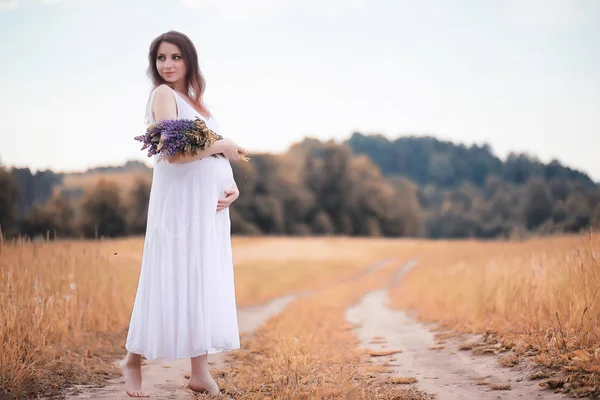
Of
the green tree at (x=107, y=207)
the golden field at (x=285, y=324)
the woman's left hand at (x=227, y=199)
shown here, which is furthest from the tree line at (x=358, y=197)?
the woman's left hand at (x=227, y=199)

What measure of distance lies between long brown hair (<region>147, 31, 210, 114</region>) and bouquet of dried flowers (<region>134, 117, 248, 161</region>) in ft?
1.19

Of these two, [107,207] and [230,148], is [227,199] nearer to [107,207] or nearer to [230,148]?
[230,148]

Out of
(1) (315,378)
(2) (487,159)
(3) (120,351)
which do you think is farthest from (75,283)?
(2) (487,159)

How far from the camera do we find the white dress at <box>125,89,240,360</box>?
13.4ft

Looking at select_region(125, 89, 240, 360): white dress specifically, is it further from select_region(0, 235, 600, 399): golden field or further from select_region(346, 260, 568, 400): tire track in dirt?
select_region(346, 260, 568, 400): tire track in dirt

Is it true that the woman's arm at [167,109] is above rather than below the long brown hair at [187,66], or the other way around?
below

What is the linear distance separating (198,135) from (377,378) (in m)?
2.61

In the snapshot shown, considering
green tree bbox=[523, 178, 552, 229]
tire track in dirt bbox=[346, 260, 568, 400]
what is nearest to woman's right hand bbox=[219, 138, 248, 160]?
tire track in dirt bbox=[346, 260, 568, 400]

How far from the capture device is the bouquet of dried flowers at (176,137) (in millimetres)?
3949

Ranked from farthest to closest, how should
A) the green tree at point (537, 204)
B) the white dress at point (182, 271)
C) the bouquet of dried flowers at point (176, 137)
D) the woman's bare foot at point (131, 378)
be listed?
the green tree at point (537, 204), the woman's bare foot at point (131, 378), the white dress at point (182, 271), the bouquet of dried flowers at point (176, 137)

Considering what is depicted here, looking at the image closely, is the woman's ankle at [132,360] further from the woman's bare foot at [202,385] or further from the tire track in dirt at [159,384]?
the woman's bare foot at [202,385]

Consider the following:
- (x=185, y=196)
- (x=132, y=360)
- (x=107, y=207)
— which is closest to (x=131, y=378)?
(x=132, y=360)

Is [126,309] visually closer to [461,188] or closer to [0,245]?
[0,245]

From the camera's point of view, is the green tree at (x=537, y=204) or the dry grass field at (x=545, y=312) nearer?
the dry grass field at (x=545, y=312)
